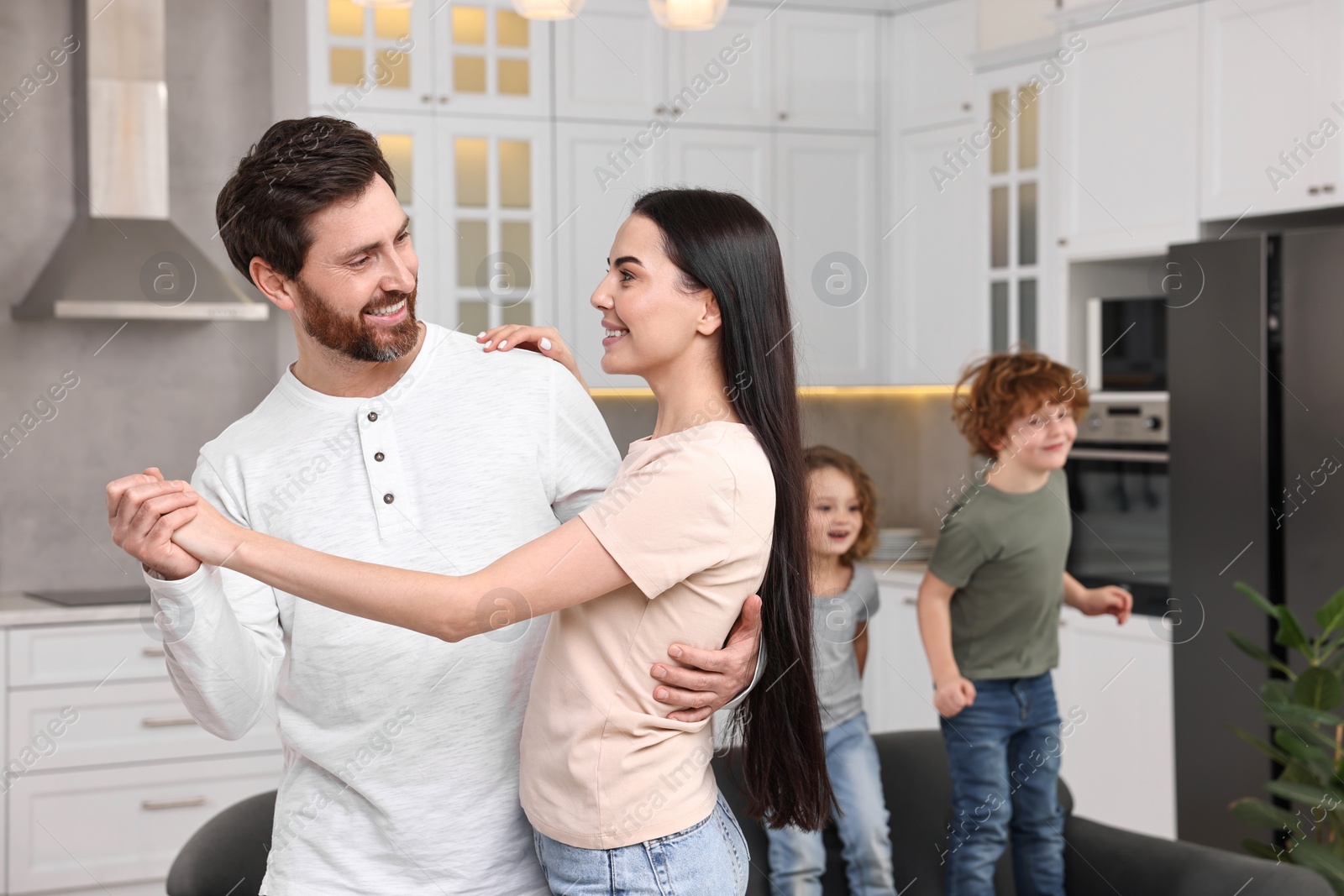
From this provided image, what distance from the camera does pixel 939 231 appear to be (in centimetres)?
422

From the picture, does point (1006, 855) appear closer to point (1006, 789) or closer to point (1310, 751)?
point (1006, 789)

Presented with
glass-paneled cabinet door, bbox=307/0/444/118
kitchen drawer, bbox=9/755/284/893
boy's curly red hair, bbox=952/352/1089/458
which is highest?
glass-paneled cabinet door, bbox=307/0/444/118

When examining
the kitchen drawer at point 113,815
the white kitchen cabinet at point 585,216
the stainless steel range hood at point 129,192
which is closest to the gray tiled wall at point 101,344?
the stainless steel range hood at point 129,192

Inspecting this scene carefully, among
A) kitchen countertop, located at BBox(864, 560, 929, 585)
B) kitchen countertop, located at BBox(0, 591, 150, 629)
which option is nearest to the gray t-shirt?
kitchen countertop, located at BBox(864, 560, 929, 585)

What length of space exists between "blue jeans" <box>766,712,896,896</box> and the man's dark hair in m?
1.35

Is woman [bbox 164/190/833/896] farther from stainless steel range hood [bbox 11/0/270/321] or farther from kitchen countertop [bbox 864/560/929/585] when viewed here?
kitchen countertop [bbox 864/560/929/585]

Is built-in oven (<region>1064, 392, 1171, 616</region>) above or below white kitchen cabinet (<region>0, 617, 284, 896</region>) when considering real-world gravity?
above

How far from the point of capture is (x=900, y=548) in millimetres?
4234

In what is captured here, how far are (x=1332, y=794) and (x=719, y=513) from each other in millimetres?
2043

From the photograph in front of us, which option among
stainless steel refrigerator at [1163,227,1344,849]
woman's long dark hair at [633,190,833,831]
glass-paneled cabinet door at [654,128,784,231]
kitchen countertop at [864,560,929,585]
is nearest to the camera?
woman's long dark hair at [633,190,833,831]

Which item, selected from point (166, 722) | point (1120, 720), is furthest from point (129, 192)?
point (1120, 720)

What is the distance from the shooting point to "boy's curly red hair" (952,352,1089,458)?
252cm

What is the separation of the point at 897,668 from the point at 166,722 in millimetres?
2145

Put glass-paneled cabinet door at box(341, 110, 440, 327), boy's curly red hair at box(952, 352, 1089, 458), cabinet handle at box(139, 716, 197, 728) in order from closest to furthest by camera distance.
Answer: boy's curly red hair at box(952, 352, 1089, 458), cabinet handle at box(139, 716, 197, 728), glass-paneled cabinet door at box(341, 110, 440, 327)
